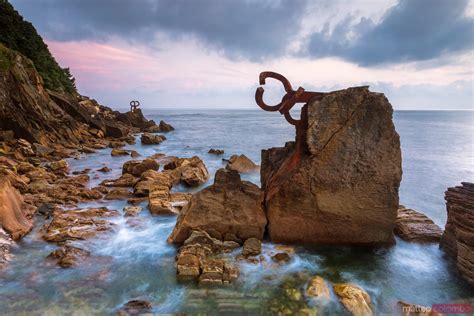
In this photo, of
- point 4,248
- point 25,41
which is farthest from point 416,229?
point 25,41

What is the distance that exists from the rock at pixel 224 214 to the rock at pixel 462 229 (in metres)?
3.77

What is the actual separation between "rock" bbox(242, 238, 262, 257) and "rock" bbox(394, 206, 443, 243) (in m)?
3.70

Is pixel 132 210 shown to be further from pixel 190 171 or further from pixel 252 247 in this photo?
pixel 190 171

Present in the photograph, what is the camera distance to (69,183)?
11.7 m

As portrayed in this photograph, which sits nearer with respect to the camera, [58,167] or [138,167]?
[138,167]

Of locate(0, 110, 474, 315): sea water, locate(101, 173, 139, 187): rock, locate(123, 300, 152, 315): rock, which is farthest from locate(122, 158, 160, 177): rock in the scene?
locate(123, 300, 152, 315): rock

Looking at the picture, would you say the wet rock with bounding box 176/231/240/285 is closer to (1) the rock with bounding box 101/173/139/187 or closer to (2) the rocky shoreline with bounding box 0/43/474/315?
(2) the rocky shoreline with bounding box 0/43/474/315

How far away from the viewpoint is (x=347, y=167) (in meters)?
6.90

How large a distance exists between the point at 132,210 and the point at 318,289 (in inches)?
234

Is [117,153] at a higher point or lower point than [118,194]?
higher

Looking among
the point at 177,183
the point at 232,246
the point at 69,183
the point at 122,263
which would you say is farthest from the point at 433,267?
the point at 69,183

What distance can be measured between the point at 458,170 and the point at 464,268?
57.8 feet

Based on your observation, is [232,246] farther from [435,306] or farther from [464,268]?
[464,268]

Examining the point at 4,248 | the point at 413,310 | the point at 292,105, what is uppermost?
the point at 292,105
